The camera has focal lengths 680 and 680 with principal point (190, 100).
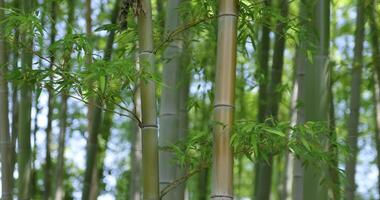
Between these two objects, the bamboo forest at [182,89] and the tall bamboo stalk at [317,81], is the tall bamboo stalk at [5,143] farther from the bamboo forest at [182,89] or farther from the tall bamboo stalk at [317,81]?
the tall bamboo stalk at [317,81]

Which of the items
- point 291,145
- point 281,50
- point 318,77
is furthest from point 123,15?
point 281,50

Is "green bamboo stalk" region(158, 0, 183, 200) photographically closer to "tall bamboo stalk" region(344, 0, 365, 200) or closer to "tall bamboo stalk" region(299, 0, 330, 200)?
"tall bamboo stalk" region(299, 0, 330, 200)

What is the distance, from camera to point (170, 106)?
2861mm

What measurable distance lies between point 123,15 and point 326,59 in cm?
105

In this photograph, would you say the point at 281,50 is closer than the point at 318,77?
No

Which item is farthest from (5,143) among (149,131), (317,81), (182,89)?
(317,81)

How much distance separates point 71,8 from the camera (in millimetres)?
4336

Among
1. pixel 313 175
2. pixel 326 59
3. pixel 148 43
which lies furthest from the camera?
pixel 326 59

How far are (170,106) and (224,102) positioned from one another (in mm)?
742

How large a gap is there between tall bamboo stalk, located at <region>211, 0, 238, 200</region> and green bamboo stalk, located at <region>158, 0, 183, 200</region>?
1.63ft

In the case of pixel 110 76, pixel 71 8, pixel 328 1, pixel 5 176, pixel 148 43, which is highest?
pixel 71 8

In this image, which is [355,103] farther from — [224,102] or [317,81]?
[224,102]

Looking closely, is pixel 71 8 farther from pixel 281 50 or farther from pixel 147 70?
pixel 147 70

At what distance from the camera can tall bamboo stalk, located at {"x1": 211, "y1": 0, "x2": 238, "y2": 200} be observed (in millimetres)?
2096
